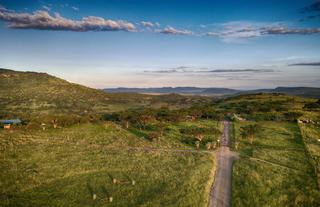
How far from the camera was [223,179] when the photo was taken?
3928cm

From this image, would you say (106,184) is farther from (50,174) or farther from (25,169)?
(25,169)

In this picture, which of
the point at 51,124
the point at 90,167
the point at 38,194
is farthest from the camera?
the point at 51,124

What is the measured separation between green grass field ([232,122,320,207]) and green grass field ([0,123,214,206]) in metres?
5.30

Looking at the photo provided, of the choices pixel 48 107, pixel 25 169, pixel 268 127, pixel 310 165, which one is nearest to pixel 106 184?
pixel 25 169

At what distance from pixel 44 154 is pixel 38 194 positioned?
1652 cm

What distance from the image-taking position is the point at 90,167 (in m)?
43.5

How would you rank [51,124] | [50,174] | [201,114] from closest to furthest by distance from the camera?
[50,174] → [51,124] → [201,114]

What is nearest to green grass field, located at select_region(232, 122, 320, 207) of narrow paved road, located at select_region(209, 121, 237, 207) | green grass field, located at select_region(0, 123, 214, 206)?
narrow paved road, located at select_region(209, 121, 237, 207)

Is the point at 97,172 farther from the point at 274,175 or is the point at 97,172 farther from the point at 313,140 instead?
the point at 313,140

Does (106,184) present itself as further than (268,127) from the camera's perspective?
No

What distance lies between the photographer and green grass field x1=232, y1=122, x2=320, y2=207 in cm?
3394

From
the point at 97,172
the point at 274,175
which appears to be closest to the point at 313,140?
the point at 274,175

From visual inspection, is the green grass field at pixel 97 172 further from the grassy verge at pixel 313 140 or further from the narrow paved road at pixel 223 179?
the grassy verge at pixel 313 140

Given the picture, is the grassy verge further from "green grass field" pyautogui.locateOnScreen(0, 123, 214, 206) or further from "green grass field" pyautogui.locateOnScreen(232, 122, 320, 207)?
"green grass field" pyautogui.locateOnScreen(0, 123, 214, 206)
